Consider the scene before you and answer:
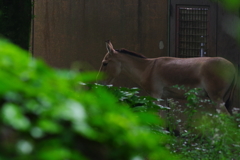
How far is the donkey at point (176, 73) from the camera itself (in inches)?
318

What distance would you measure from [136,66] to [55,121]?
316 inches

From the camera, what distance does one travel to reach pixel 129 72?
907 cm

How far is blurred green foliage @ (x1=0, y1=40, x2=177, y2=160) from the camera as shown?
0.92 metres

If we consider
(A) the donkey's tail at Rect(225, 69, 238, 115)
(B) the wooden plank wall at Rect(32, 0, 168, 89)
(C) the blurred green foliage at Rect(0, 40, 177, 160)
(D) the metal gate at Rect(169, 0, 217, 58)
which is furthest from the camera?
(B) the wooden plank wall at Rect(32, 0, 168, 89)

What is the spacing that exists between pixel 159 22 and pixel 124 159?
899 centimetres

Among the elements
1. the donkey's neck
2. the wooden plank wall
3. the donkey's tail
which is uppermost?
the wooden plank wall

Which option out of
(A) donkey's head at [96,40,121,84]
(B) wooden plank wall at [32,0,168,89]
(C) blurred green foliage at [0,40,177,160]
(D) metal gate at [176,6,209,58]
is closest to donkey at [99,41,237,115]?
(A) donkey's head at [96,40,121,84]

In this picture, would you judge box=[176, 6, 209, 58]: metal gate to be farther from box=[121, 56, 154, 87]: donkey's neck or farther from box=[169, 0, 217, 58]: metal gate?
box=[121, 56, 154, 87]: donkey's neck

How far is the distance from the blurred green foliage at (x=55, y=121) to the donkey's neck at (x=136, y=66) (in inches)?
307

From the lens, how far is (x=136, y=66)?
900 cm

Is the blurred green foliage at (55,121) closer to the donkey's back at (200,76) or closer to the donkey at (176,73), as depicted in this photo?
the donkey at (176,73)

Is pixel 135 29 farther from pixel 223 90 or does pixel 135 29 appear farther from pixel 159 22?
pixel 223 90

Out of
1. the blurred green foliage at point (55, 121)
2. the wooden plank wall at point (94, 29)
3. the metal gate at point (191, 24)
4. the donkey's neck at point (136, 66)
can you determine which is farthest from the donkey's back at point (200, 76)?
the blurred green foliage at point (55, 121)

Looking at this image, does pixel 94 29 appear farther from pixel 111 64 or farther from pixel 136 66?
pixel 136 66
